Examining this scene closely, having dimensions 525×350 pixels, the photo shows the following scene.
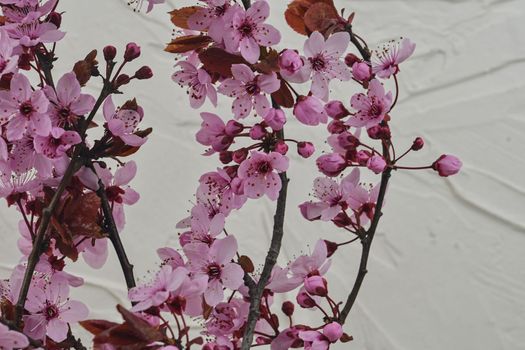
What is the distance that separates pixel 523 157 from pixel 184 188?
464mm

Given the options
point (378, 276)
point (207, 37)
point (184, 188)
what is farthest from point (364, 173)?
point (207, 37)

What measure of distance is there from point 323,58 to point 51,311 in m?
0.25

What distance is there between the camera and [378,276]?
110 cm

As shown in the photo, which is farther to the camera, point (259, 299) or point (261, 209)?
point (261, 209)

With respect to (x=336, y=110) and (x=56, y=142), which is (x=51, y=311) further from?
(x=336, y=110)

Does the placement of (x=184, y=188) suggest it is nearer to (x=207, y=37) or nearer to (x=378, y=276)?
(x=378, y=276)

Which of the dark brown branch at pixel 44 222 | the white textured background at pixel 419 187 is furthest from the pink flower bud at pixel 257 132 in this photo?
the white textured background at pixel 419 187

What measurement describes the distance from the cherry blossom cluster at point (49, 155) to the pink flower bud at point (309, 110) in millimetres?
109

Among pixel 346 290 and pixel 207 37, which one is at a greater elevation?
pixel 207 37

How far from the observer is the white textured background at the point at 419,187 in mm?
1082

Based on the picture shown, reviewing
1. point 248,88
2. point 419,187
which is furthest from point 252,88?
point 419,187

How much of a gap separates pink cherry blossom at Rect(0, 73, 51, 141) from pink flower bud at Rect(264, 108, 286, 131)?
0.14 m

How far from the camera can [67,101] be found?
0.52 m

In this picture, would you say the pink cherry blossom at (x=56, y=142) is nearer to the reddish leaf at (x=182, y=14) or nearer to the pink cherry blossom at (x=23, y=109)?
the pink cherry blossom at (x=23, y=109)
